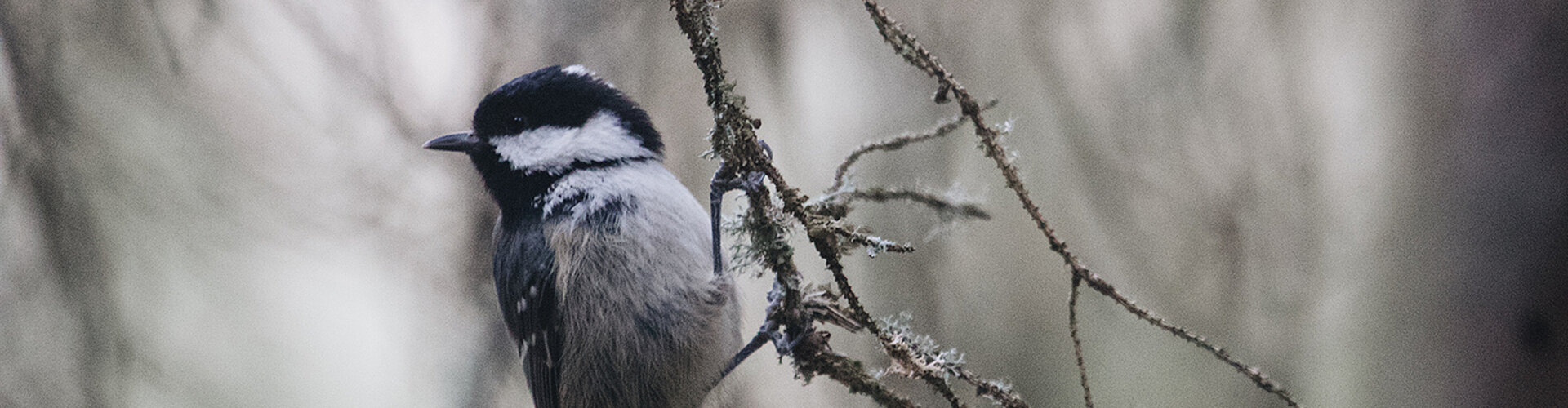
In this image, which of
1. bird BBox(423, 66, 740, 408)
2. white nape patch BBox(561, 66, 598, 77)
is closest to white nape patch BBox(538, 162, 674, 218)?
bird BBox(423, 66, 740, 408)

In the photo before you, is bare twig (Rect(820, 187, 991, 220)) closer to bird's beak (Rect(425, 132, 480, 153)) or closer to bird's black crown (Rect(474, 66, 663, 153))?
bird's black crown (Rect(474, 66, 663, 153))

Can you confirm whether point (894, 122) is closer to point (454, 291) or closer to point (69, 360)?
point (454, 291)

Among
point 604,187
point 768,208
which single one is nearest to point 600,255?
point 604,187

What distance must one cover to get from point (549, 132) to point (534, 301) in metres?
0.19

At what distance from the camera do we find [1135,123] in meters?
0.94

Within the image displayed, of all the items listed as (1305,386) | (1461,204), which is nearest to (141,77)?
(1305,386)

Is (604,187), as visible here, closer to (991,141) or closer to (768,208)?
(768,208)

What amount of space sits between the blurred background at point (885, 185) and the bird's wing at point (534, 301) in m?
0.05

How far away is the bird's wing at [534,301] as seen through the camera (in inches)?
33.8

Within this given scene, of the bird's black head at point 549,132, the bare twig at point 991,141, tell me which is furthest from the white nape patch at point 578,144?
the bare twig at point 991,141

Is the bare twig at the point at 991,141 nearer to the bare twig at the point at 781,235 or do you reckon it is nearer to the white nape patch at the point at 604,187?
the bare twig at the point at 781,235

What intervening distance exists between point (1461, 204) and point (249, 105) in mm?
1335

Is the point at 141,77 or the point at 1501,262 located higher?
the point at 1501,262

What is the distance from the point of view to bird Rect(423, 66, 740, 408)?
2.75 feet
